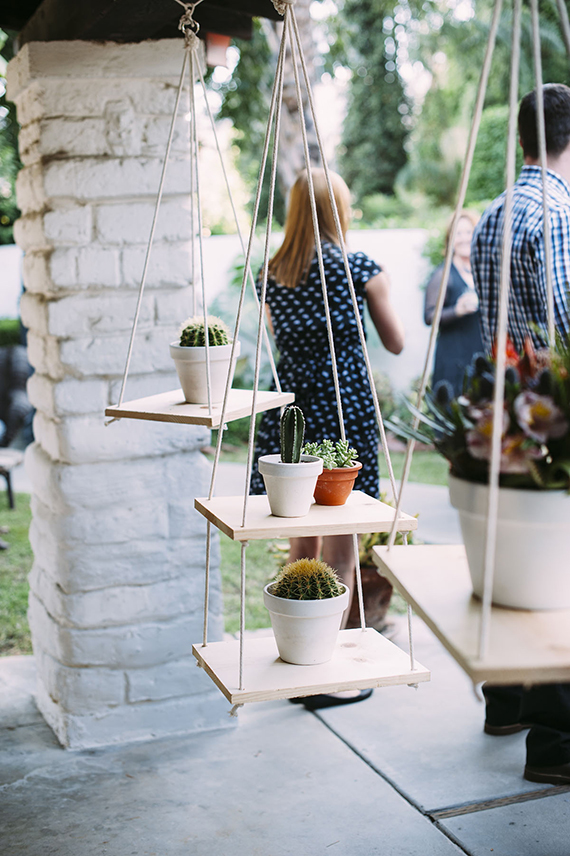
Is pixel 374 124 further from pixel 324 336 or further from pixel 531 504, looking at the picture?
pixel 531 504

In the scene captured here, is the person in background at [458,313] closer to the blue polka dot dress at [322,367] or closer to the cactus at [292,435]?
the blue polka dot dress at [322,367]

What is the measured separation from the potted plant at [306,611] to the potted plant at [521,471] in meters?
0.59

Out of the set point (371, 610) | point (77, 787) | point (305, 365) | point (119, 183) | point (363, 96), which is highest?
point (363, 96)

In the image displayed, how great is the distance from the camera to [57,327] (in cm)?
227

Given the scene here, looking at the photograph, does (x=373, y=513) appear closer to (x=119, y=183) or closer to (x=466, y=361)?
(x=119, y=183)

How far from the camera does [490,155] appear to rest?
1232 cm

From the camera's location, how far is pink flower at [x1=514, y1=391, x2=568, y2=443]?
3.06ft

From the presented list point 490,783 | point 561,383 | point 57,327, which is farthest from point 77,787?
point 561,383

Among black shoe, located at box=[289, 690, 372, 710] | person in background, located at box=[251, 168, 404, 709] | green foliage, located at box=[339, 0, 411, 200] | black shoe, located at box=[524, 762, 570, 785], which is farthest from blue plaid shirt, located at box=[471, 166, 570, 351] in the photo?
green foliage, located at box=[339, 0, 411, 200]

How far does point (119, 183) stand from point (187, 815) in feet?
5.48

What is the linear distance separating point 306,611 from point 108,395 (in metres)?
1.02

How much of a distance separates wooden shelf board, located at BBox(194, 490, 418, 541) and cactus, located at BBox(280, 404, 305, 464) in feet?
0.37

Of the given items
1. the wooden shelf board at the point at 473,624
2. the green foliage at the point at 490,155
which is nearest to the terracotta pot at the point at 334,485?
the wooden shelf board at the point at 473,624

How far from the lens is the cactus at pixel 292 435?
1.56 metres
